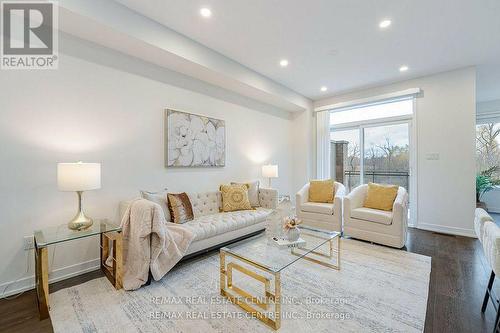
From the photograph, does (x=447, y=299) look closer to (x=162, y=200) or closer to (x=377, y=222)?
(x=377, y=222)

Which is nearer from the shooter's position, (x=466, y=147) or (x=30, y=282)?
(x=30, y=282)

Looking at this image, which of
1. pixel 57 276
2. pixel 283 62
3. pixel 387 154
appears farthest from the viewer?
pixel 387 154

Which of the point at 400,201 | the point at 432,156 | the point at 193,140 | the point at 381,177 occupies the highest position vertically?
the point at 193,140

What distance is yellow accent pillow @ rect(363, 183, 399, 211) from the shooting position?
3.45 metres

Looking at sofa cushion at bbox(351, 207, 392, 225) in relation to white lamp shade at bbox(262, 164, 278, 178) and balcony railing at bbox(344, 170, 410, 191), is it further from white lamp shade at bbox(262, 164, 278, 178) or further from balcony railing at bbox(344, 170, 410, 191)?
balcony railing at bbox(344, 170, 410, 191)

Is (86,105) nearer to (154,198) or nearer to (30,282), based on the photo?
(154,198)

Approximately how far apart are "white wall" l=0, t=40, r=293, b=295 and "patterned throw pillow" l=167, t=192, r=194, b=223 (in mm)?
406

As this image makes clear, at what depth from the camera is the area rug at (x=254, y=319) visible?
1665mm

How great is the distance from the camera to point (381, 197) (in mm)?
3523

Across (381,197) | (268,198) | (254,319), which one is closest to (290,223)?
(254,319)

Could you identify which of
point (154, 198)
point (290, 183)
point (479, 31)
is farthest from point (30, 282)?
point (479, 31)

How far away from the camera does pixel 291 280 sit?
2.30 m

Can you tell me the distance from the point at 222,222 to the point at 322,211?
1.85m

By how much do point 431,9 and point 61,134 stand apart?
166 inches
